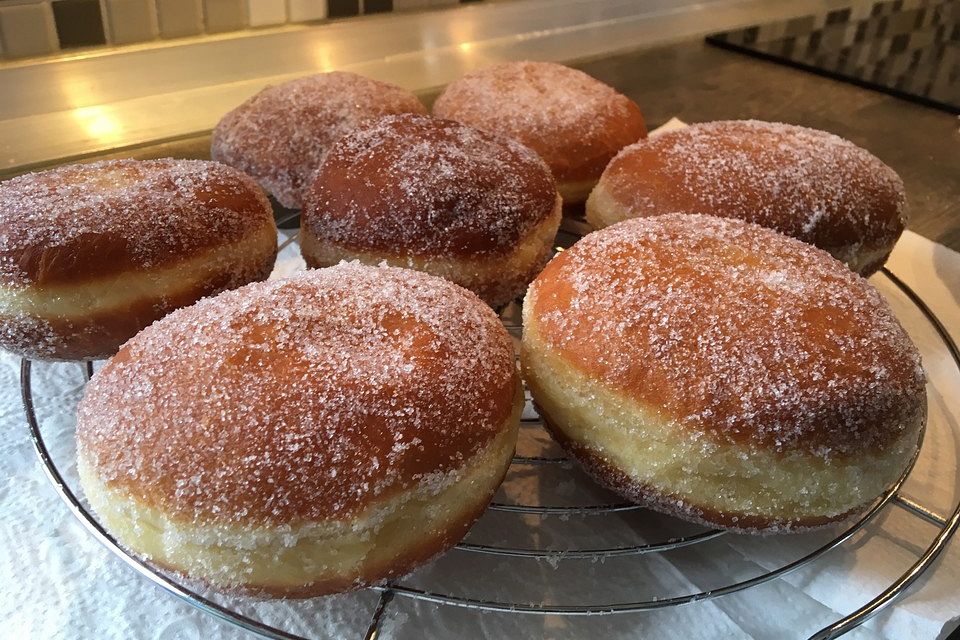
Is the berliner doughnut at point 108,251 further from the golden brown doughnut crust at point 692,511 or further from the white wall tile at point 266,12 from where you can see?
the white wall tile at point 266,12

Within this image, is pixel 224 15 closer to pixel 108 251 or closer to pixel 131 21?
pixel 131 21

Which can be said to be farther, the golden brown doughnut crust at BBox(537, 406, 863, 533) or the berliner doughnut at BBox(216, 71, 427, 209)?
the berliner doughnut at BBox(216, 71, 427, 209)

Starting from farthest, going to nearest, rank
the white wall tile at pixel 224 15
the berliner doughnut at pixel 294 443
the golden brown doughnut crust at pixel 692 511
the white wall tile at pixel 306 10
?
1. the white wall tile at pixel 306 10
2. the white wall tile at pixel 224 15
3. the golden brown doughnut crust at pixel 692 511
4. the berliner doughnut at pixel 294 443

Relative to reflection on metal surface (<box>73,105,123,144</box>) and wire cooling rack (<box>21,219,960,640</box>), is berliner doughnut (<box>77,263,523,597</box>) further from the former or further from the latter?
reflection on metal surface (<box>73,105,123,144</box>)

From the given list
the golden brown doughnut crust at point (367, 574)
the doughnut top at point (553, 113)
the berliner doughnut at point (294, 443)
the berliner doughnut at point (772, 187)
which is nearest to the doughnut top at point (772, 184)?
the berliner doughnut at point (772, 187)

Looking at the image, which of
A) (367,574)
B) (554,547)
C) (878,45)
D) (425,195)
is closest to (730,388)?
(554,547)

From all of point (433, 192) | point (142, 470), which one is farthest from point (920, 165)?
point (142, 470)

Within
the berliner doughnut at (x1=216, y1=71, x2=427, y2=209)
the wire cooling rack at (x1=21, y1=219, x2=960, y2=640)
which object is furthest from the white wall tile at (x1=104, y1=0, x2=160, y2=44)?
the wire cooling rack at (x1=21, y1=219, x2=960, y2=640)
